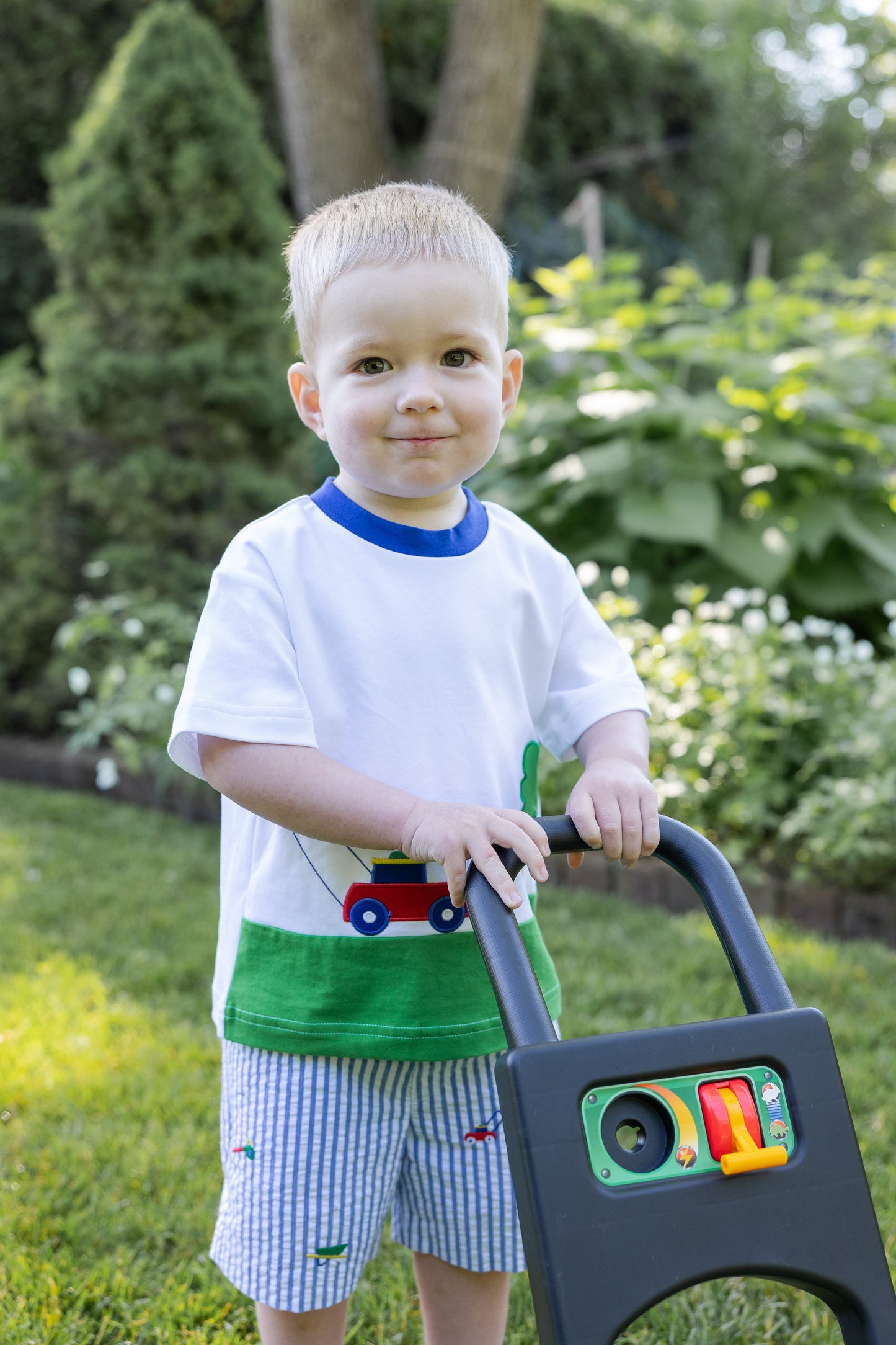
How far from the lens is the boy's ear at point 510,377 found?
147 centimetres

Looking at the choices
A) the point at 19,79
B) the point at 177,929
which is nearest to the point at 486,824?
the point at 177,929

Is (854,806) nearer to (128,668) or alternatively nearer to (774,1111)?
(774,1111)

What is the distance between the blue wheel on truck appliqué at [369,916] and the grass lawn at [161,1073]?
0.79 metres

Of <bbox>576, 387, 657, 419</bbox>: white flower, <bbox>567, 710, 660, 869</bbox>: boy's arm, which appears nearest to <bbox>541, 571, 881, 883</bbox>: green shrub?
<bbox>576, 387, 657, 419</bbox>: white flower

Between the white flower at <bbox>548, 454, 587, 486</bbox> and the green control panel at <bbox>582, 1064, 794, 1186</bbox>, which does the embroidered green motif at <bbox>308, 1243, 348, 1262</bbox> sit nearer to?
the green control panel at <bbox>582, 1064, 794, 1186</bbox>

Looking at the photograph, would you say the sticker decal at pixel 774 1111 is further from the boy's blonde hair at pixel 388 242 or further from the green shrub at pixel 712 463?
the green shrub at pixel 712 463

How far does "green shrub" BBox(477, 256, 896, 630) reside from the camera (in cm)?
430

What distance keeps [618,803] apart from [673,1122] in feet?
1.21

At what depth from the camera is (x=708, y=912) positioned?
113 cm

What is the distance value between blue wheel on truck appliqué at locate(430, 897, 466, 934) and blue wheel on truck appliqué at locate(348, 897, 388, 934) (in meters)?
0.05

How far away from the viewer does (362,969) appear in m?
1.33

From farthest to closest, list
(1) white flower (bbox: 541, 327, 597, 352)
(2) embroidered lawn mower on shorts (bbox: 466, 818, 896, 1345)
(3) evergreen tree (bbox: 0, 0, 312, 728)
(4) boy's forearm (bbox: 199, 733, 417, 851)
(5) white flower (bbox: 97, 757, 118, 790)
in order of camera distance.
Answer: (3) evergreen tree (bbox: 0, 0, 312, 728)
(1) white flower (bbox: 541, 327, 597, 352)
(5) white flower (bbox: 97, 757, 118, 790)
(4) boy's forearm (bbox: 199, 733, 417, 851)
(2) embroidered lawn mower on shorts (bbox: 466, 818, 896, 1345)

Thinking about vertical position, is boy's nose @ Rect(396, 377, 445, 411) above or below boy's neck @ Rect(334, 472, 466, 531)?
above

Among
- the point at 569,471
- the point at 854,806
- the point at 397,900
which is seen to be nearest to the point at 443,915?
the point at 397,900
